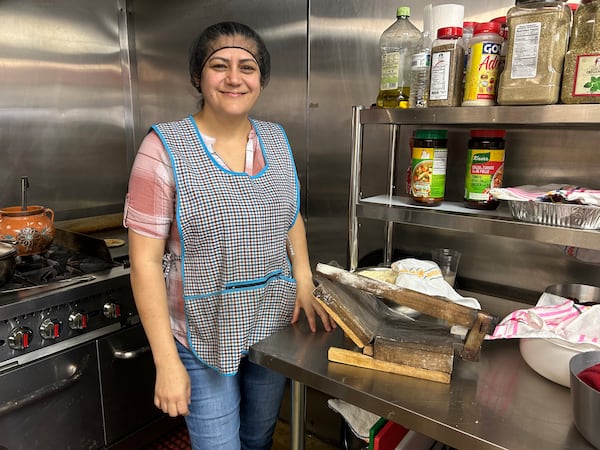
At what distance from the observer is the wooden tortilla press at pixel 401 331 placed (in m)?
0.82

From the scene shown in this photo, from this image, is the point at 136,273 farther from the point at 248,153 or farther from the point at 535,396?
the point at 535,396

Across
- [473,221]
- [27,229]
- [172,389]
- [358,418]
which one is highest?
[473,221]

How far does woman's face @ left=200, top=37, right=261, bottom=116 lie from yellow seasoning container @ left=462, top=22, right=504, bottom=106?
1.42 feet

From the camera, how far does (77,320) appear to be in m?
1.26

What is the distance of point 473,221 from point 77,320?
1.03 metres

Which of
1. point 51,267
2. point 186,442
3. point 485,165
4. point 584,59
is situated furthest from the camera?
point 186,442

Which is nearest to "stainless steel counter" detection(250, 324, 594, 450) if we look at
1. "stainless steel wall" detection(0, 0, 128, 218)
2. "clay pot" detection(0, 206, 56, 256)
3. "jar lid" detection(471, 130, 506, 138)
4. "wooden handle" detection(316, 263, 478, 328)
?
"wooden handle" detection(316, 263, 478, 328)

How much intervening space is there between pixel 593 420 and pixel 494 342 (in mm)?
350

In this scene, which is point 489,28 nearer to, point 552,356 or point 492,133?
point 492,133

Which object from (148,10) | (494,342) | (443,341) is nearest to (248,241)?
(443,341)

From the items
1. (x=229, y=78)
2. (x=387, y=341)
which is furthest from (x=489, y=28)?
(x=387, y=341)

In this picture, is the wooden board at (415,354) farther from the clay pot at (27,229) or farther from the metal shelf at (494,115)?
Result: the clay pot at (27,229)

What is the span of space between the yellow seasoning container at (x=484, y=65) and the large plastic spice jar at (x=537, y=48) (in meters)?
0.03

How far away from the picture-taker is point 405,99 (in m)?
1.05
